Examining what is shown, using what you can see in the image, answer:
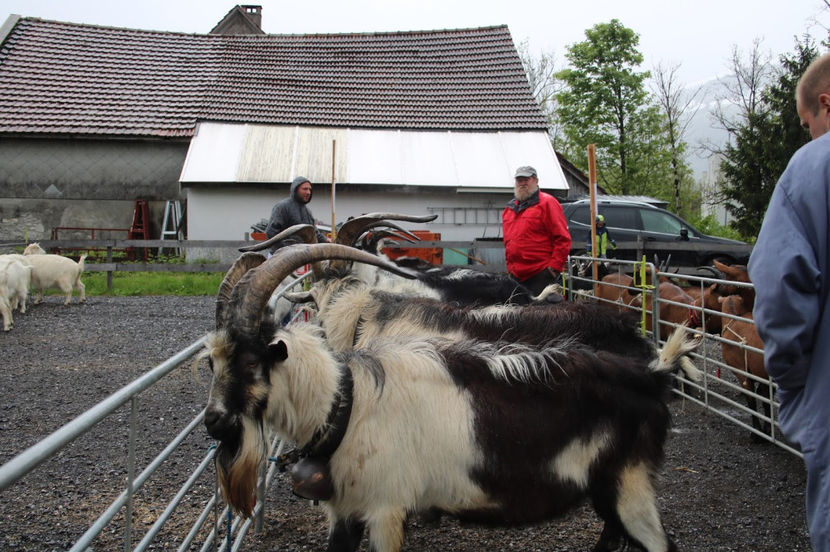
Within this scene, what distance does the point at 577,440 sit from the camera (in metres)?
2.90

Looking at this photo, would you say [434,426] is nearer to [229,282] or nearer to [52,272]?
[229,282]

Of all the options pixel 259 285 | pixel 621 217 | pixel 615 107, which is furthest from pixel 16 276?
pixel 615 107

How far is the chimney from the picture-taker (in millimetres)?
29250

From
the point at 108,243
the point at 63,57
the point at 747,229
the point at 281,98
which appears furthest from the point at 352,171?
the point at 747,229

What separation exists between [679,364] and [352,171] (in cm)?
1520

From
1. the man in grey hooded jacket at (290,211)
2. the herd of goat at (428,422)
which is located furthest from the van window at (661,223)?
the herd of goat at (428,422)

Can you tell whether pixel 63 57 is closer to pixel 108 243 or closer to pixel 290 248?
pixel 108 243

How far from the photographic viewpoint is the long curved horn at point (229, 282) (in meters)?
2.87

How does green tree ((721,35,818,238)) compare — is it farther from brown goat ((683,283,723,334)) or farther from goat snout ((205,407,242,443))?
goat snout ((205,407,242,443))

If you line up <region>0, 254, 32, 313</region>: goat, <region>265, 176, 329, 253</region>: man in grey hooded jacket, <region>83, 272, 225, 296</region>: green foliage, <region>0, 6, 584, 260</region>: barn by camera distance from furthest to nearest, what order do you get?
1. <region>0, 6, 584, 260</region>: barn
2. <region>83, 272, 225, 296</region>: green foliage
3. <region>0, 254, 32, 313</region>: goat
4. <region>265, 176, 329, 253</region>: man in grey hooded jacket

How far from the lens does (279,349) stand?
2729 mm

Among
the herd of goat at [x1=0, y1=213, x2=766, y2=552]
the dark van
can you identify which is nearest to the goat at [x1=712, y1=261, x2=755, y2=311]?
the herd of goat at [x1=0, y1=213, x2=766, y2=552]

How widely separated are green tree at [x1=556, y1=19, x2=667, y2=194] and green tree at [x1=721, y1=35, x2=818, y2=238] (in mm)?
5822

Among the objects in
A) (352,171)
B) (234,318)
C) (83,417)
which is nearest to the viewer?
(83,417)
